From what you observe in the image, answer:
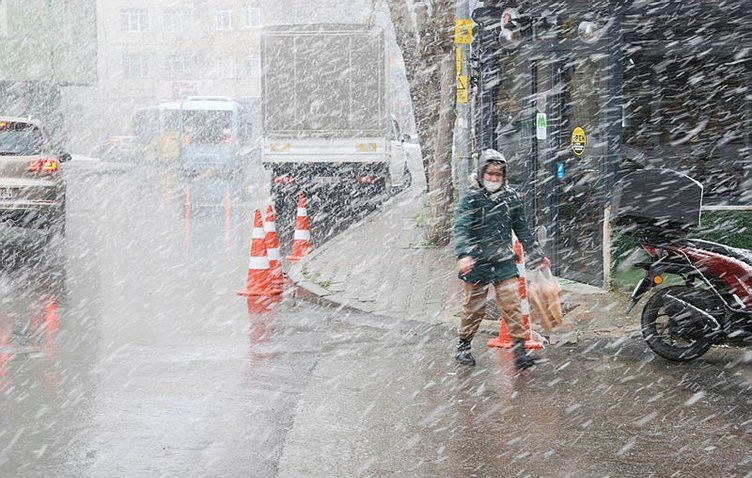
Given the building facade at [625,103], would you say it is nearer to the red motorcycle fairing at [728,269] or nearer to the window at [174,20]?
the red motorcycle fairing at [728,269]

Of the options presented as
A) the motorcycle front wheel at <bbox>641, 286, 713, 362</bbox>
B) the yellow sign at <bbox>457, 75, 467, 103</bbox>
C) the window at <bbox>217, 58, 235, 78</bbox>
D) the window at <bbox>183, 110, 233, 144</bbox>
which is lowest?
the motorcycle front wheel at <bbox>641, 286, 713, 362</bbox>

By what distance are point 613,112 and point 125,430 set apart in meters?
6.34

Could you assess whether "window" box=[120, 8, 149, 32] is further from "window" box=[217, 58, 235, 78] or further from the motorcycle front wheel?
the motorcycle front wheel

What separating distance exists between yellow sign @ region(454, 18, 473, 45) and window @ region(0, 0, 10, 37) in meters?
29.3

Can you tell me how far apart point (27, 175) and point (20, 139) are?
601 millimetres

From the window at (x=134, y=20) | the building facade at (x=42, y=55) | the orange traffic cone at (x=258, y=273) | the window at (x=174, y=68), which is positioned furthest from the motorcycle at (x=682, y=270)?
the window at (x=134, y=20)

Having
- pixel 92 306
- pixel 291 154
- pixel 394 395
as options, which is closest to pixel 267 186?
pixel 291 154

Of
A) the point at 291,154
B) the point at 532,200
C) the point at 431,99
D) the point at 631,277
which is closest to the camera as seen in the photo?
the point at 631,277

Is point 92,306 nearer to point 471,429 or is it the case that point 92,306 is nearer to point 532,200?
point 532,200

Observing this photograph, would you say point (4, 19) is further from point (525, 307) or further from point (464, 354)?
point (464, 354)

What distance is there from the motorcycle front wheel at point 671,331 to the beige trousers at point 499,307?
967 mm

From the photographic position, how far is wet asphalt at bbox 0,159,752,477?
5.83 metres

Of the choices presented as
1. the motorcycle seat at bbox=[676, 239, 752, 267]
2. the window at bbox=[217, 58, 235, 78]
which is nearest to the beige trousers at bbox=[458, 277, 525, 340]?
the motorcycle seat at bbox=[676, 239, 752, 267]

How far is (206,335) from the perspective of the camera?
951 centimetres
